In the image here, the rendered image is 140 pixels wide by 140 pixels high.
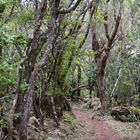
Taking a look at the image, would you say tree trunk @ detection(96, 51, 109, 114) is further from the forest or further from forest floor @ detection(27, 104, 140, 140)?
forest floor @ detection(27, 104, 140, 140)

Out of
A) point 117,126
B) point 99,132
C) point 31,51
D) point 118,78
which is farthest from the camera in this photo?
point 118,78

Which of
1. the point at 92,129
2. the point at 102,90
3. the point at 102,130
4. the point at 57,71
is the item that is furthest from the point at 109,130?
the point at 57,71

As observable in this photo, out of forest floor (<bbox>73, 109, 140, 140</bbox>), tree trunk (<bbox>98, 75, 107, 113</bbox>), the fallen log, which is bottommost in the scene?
forest floor (<bbox>73, 109, 140, 140</bbox>)

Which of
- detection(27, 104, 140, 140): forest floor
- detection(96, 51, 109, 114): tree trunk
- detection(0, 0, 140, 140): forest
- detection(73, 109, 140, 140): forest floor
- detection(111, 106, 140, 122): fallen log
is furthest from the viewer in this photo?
detection(111, 106, 140, 122): fallen log

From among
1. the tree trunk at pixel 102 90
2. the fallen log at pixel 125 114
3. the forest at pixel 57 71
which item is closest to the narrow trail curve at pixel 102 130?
the forest at pixel 57 71

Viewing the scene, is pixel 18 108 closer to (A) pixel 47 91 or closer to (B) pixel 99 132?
(A) pixel 47 91

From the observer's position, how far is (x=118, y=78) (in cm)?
2394

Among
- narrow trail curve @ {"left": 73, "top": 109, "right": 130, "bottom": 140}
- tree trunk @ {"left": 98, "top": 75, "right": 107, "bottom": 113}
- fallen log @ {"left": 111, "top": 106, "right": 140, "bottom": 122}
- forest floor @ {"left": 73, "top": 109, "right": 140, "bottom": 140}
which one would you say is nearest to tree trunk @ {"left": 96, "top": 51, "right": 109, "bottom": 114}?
tree trunk @ {"left": 98, "top": 75, "right": 107, "bottom": 113}

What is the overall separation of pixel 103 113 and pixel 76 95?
31.4ft

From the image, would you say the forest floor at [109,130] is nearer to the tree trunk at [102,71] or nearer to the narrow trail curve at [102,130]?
the narrow trail curve at [102,130]

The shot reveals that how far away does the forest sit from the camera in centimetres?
767

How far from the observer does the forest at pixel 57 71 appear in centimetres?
767

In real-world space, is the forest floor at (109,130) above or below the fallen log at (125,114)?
below

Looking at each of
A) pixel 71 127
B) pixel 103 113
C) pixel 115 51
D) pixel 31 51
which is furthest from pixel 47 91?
pixel 115 51
